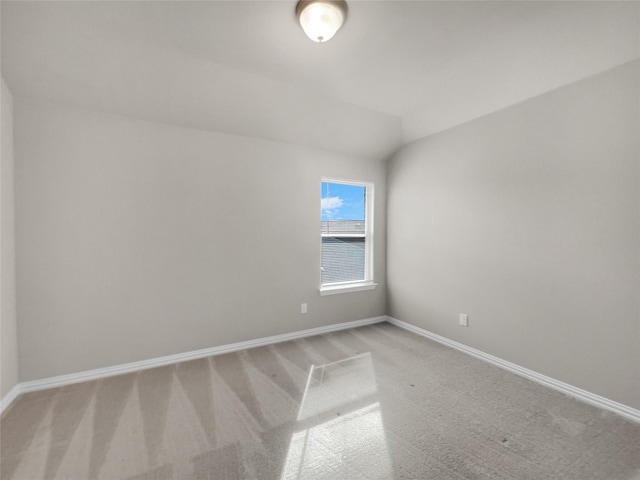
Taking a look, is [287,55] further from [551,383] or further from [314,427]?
[551,383]

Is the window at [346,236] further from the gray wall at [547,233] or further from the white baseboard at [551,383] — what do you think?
the white baseboard at [551,383]

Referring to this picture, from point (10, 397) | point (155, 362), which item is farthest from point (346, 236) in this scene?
point (10, 397)

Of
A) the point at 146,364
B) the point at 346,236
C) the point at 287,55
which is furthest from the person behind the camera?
the point at 346,236

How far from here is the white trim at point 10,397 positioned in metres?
2.09

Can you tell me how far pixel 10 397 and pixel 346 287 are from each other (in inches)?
130

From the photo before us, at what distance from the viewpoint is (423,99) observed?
10.1 ft

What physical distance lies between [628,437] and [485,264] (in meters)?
1.55

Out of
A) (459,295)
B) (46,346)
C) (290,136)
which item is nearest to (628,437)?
(459,295)

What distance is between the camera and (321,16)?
1865 mm

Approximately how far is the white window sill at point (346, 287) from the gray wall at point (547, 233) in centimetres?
79

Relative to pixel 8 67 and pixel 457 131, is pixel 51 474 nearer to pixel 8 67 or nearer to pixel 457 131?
pixel 8 67

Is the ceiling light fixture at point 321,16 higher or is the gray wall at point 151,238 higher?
the ceiling light fixture at point 321,16

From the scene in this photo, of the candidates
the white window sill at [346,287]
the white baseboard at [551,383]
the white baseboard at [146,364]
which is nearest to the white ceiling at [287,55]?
the white window sill at [346,287]

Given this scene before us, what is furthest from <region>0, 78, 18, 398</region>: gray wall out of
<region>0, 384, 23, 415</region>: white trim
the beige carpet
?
the beige carpet
